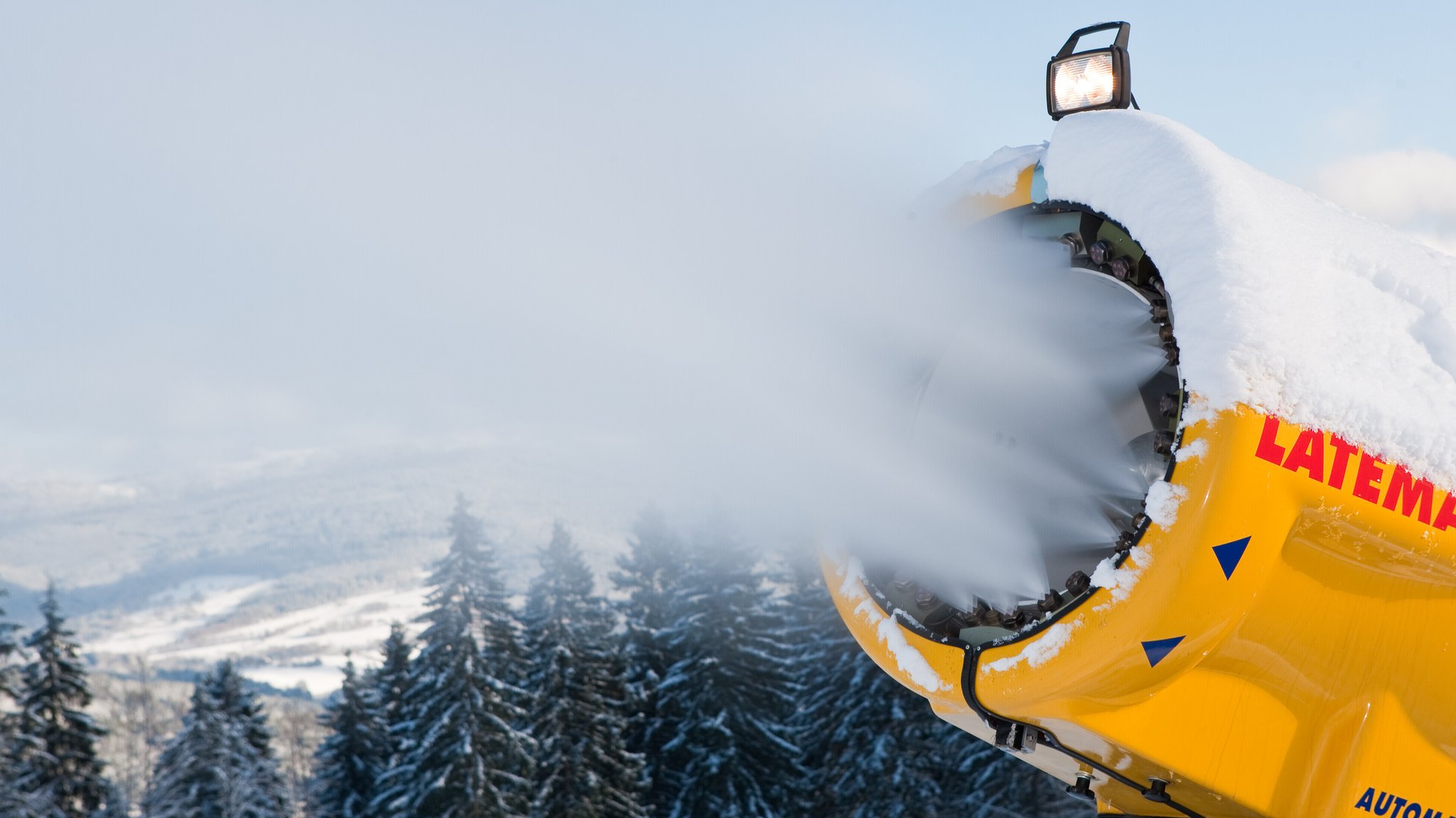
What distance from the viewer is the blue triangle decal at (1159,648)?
2.60 metres

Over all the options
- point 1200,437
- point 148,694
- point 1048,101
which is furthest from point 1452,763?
point 148,694

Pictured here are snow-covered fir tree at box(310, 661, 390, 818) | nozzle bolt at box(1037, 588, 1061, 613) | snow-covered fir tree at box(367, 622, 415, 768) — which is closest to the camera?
nozzle bolt at box(1037, 588, 1061, 613)

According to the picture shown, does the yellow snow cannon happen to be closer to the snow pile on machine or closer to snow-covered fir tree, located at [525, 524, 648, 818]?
the snow pile on machine

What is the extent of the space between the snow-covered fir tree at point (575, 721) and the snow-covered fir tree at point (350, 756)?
11.3 metres

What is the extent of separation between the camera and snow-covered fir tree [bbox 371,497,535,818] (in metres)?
25.4

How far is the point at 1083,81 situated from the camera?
10.5 ft

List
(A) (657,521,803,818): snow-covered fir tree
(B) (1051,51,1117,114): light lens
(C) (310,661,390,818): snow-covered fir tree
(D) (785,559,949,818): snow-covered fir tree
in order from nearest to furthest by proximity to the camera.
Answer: (B) (1051,51,1117,114): light lens, (D) (785,559,949,818): snow-covered fir tree, (A) (657,521,803,818): snow-covered fir tree, (C) (310,661,390,818): snow-covered fir tree

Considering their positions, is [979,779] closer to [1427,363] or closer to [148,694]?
[1427,363]

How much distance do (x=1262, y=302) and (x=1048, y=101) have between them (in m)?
0.99

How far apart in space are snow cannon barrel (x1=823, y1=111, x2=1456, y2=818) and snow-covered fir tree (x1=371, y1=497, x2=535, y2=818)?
78.1ft

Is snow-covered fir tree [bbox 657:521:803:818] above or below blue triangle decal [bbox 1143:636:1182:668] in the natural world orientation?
below

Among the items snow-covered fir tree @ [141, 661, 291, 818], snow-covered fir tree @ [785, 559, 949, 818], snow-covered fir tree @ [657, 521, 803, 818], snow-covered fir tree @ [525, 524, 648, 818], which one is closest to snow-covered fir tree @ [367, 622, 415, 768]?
snow-covered fir tree @ [141, 661, 291, 818]

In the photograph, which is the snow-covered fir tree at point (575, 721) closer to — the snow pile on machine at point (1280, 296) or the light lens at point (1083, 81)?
the light lens at point (1083, 81)

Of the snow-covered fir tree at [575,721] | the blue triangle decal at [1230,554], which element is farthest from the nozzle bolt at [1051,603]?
the snow-covered fir tree at [575,721]
